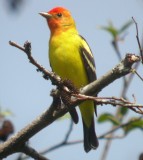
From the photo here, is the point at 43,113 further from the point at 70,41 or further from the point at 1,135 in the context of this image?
the point at 70,41

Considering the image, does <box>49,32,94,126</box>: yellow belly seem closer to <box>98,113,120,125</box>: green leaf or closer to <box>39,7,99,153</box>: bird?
<box>39,7,99,153</box>: bird

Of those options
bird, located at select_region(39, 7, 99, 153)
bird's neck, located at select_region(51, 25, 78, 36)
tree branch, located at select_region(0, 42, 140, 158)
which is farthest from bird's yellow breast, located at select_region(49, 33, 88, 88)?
tree branch, located at select_region(0, 42, 140, 158)

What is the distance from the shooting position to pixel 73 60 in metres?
4.67

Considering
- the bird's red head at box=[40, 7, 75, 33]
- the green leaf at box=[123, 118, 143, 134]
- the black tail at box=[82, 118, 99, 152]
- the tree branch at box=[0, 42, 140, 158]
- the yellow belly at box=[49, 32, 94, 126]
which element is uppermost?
the tree branch at box=[0, 42, 140, 158]

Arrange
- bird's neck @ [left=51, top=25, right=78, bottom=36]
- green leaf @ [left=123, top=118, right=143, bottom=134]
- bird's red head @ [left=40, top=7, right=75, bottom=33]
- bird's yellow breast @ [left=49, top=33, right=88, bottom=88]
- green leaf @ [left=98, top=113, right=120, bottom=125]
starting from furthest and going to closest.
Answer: bird's red head @ [left=40, top=7, right=75, bottom=33], bird's neck @ [left=51, top=25, right=78, bottom=36], bird's yellow breast @ [left=49, top=33, right=88, bottom=88], green leaf @ [left=98, top=113, right=120, bottom=125], green leaf @ [left=123, top=118, right=143, bottom=134]

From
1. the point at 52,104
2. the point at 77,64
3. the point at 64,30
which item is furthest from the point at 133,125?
the point at 52,104

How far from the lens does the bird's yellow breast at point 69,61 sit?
4633 mm

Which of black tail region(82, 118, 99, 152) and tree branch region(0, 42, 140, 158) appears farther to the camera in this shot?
black tail region(82, 118, 99, 152)

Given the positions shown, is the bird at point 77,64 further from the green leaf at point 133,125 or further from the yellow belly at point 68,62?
the green leaf at point 133,125

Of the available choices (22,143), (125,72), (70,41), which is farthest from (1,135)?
(70,41)

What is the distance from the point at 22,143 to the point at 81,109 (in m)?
2.09

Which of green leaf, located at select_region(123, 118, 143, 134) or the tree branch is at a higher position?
the tree branch

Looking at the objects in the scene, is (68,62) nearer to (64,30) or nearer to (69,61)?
(69,61)

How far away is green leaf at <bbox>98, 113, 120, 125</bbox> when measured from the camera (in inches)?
173
